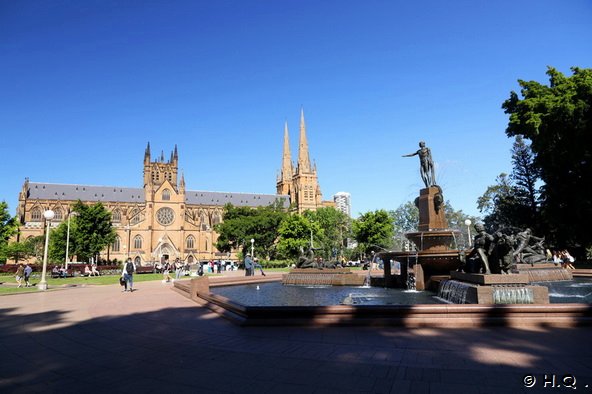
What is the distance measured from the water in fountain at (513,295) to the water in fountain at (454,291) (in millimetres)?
740

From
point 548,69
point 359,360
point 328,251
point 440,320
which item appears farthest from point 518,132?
point 328,251

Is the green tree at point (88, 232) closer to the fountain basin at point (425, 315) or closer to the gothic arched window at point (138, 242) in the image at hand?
the gothic arched window at point (138, 242)

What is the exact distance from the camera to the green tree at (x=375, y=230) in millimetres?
64250

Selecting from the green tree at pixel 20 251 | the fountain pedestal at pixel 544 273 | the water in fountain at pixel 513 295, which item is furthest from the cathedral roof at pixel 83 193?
the water in fountain at pixel 513 295

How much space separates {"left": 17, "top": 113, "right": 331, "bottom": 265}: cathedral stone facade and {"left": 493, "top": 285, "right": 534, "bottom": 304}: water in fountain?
7842 cm

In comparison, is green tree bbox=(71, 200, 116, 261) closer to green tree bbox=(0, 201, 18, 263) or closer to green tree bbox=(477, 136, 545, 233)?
green tree bbox=(0, 201, 18, 263)

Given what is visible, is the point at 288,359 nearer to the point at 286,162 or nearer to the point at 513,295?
the point at 513,295

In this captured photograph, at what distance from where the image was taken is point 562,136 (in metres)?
27.7

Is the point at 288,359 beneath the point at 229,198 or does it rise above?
beneath

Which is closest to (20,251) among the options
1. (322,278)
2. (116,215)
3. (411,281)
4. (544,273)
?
(116,215)

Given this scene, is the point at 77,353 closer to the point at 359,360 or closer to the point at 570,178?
the point at 359,360

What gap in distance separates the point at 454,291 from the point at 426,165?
732 cm

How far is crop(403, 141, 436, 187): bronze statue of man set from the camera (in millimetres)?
16953

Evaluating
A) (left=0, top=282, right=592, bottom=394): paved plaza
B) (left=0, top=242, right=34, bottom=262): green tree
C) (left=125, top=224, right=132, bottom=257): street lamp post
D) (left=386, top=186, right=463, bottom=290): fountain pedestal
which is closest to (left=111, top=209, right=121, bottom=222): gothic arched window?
(left=125, top=224, right=132, bottom=257): street lamp post
